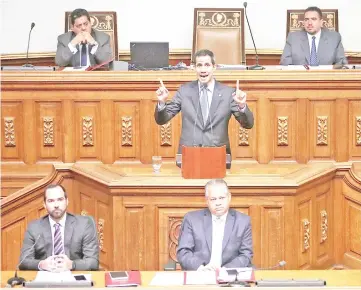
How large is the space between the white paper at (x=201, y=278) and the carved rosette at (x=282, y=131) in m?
2.68

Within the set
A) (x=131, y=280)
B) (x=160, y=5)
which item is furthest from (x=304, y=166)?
(x=160, y=5)

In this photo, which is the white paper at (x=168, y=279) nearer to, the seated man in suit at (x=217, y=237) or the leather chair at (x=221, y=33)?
the seated man in suit at (x=217, y=237)

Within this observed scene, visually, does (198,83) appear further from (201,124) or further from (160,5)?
(160,5)

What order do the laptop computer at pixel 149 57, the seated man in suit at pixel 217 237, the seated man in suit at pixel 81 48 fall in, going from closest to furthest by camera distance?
the seated man in suit at pixel 217 237, the laptop computer at pixel 149 57, the seated man in suit at pixel 81 48

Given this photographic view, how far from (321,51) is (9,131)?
2716 millimetres

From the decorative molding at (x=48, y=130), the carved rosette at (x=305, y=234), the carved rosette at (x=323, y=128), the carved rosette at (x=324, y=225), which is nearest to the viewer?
the carved rosette at (x=305, y=234)

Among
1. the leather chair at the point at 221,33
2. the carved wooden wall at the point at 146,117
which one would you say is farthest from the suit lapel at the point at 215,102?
the leather chair at the point at 221,33

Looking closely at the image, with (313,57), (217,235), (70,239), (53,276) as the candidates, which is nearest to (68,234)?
(70,239)

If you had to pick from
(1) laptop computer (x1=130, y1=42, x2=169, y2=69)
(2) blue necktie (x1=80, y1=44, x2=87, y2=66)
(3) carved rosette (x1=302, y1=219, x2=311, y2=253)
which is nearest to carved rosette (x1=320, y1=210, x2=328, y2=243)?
(3) carved rosette (x1=302, y1=219, x2=311, y2=253)

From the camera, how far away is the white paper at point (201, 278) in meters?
6.15

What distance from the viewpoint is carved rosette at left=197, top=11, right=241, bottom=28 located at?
10578 mm

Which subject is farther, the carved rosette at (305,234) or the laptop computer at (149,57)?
the laptop computer at (149,57)

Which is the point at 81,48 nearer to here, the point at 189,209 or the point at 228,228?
the point at 189,209

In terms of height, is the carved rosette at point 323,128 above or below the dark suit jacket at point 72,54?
below
